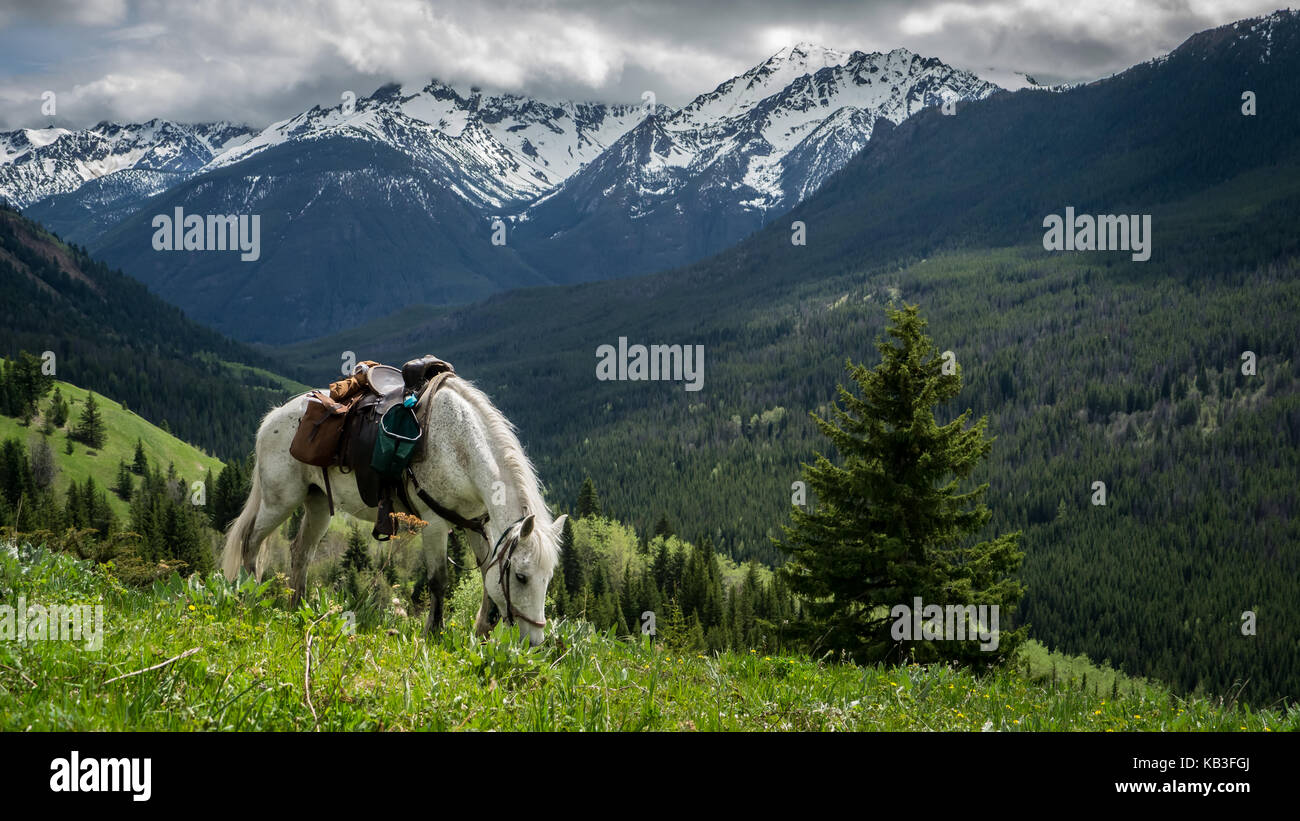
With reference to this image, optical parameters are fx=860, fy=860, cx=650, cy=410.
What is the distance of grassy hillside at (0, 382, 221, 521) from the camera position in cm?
10325

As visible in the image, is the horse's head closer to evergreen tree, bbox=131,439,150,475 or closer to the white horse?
the white horse

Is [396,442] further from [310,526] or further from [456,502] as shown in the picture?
[310,526]

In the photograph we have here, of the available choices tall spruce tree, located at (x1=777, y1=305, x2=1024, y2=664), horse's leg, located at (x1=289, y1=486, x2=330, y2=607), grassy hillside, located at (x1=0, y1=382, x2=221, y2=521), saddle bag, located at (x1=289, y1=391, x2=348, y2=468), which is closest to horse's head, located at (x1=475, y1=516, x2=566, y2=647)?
saddle bag, located at (x1=289, y1=391, x2=348, y2=468)

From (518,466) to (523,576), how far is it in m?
1.57

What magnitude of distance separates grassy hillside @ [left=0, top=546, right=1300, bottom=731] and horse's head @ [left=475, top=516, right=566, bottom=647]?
1.06 feet

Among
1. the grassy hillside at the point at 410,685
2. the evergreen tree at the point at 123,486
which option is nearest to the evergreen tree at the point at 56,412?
the evergreen tree at the point at 123,486

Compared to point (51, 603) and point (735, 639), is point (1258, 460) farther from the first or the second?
point (51, 603)

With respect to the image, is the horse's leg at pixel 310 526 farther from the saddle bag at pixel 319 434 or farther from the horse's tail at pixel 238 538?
the saddle bag at pixel 319 434

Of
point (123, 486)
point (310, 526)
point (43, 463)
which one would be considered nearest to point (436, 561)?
point (310, 526)

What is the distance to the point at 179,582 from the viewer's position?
26.7 feet

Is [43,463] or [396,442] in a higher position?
[396,442]

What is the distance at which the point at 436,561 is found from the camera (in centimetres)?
985

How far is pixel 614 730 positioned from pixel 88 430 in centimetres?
13010
